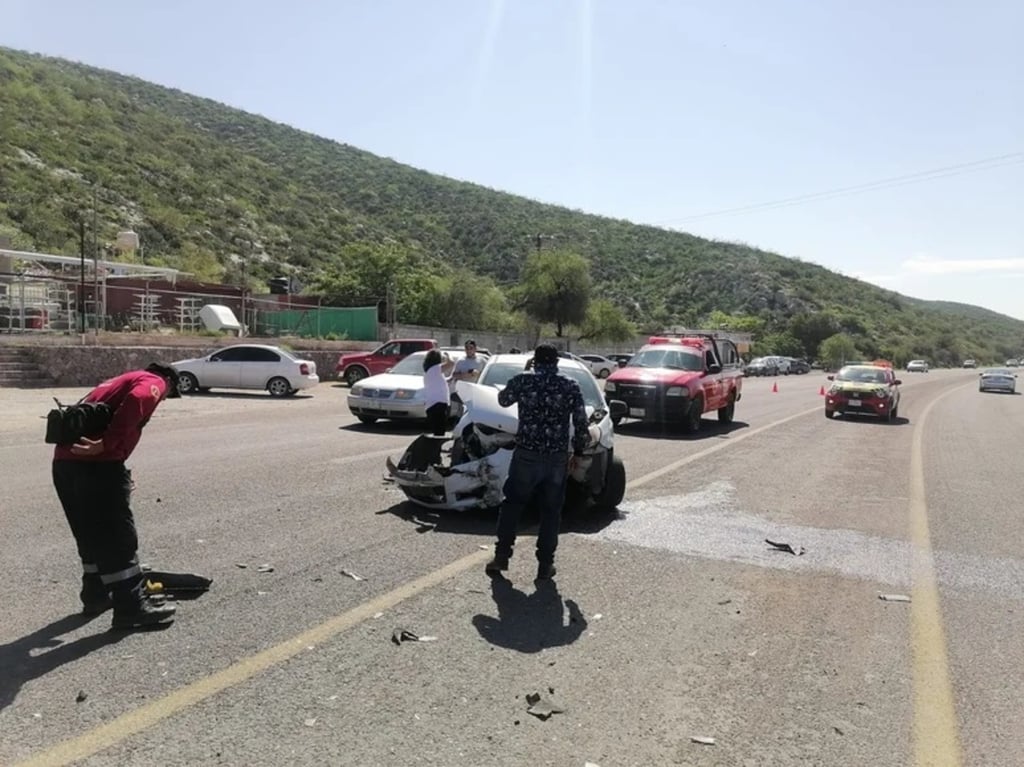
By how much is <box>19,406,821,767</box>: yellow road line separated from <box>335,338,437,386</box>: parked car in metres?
19.1

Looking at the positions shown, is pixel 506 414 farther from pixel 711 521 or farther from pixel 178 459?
pixel 178 459

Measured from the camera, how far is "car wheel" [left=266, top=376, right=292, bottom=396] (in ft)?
74.5

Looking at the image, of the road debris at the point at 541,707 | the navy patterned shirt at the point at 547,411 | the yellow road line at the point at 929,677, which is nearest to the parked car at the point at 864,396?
the yellow road line at the point at 929,677

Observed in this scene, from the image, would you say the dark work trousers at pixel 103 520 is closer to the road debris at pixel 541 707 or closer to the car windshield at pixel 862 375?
the road debris at pixel 541 707

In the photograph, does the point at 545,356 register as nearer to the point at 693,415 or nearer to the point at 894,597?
the point at 894,597

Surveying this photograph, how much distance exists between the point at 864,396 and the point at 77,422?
66.5 feet

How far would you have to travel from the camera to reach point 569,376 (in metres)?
8.97

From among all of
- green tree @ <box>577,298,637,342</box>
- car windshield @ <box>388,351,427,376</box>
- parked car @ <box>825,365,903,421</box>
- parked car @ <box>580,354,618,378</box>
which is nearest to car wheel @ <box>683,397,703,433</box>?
car windshield @ <box>388,351,427,376</box>

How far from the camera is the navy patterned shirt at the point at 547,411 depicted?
5785mm

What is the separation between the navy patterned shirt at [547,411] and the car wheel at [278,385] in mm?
17984

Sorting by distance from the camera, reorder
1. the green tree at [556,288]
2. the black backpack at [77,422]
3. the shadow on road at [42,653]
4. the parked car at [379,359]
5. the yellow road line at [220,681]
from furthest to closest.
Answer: the green tree at [556,288], the parked car at [379,359], the black backpack at [77,422], the shadow on road at [42,653], the yellow road line at [220,681]

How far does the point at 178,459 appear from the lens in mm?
10547

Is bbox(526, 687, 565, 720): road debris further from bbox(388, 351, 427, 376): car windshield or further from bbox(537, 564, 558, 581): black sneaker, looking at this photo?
bbox(388, 351, 427, 376): car windshield

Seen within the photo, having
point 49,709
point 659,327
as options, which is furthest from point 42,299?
point 659,327
